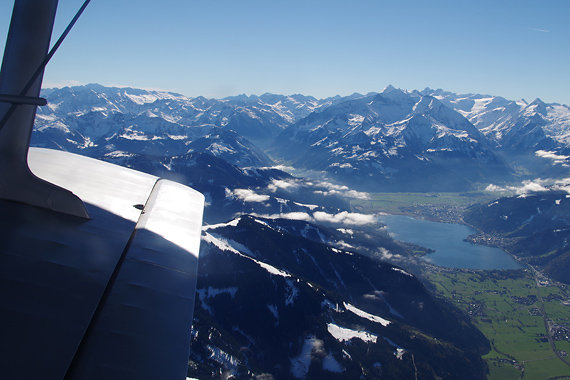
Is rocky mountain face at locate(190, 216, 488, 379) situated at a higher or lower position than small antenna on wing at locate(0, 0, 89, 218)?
lower

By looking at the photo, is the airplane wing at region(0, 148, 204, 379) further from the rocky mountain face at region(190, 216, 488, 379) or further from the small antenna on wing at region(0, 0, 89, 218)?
the rocky mountain face at region(190, 216, 488, 379)

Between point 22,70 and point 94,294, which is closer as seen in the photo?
point 94,294

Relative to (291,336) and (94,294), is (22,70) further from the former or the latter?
(291,336)

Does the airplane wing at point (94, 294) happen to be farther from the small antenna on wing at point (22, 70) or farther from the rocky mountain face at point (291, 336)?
the rocky mountain face at point (291, 336)

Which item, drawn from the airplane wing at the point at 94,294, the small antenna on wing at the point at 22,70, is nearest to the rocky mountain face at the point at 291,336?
the airplane wing at the point at 94,294

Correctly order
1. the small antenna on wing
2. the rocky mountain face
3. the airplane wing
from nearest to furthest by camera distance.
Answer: the airplane wing, the small antenna on wing, the rocky mountain face

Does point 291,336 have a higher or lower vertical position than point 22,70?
lower

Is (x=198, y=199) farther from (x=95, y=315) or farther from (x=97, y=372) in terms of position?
(x=97, y=372)

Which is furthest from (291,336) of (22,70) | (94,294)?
(22,70)

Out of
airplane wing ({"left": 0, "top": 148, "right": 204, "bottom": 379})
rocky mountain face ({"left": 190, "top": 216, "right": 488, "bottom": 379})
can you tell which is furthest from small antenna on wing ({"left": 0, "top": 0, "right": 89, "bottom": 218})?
rocky mountain face ({"left": 190, "top": 216, "right": 488, "bottom": 379})
